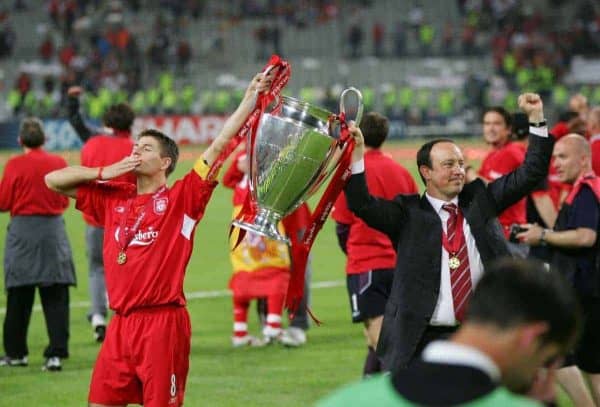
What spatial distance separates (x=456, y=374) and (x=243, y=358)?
8.55 metres

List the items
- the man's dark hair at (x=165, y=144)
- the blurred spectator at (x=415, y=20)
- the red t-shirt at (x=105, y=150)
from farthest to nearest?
the blurred spectator at (x=415, y=20) → the red t-shirt at (x=105, y=150) → the man's dark hair at (x=165, y=144)

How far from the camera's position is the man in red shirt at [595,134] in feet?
35.2

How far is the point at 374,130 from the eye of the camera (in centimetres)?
915

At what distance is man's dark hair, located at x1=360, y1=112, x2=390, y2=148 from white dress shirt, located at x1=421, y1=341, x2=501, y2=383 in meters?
6.23

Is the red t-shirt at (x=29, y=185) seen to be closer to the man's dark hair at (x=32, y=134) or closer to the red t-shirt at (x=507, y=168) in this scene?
the man's dark hair at (x=32, y=134)

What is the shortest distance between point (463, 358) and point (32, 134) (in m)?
8.25

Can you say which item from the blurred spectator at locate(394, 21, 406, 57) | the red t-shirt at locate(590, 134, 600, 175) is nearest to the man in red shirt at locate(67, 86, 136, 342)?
the red t-shirt at locate(590, 134, 600, 175)

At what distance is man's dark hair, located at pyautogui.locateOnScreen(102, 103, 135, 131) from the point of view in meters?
11.3

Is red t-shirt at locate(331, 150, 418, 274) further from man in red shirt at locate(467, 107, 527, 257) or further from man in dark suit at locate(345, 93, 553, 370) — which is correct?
man in dark suit at locate(345, 93, 553, 370)

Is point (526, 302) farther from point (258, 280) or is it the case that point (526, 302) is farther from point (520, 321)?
point (258, 280)

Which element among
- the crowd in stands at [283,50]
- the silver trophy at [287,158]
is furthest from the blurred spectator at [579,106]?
the crowd in stands at [283,50]

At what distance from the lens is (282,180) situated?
18.4 ft

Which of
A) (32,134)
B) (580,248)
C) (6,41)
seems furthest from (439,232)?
(6,41)

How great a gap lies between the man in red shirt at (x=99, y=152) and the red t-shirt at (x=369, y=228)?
2297 millimetres
